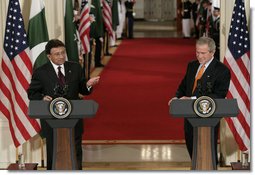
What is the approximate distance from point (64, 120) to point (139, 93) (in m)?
7.37

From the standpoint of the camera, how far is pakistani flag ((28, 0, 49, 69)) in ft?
23.9

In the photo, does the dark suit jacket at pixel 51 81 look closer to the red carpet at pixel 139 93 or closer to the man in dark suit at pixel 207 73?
the man in dark suit at pixel 207 73

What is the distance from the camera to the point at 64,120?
544 centimetres

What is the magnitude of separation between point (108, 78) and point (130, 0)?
870 centimetres

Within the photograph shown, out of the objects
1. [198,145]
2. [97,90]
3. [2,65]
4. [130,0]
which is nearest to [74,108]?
[198,145]

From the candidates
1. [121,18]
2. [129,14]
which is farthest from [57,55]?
[129,14]

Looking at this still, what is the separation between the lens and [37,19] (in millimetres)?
7273

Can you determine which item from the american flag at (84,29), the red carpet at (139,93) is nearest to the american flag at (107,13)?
the red carpet at (139,93)

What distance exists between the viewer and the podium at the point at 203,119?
206 inches

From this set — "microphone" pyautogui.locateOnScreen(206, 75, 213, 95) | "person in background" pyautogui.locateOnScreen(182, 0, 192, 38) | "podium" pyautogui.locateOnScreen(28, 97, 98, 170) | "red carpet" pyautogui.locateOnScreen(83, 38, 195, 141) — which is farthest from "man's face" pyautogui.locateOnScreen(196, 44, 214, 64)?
"person in background" pyautogui.locateOnScreen(182, 0, 192, 38)

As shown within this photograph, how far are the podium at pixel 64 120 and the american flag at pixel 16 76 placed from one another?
149 cm

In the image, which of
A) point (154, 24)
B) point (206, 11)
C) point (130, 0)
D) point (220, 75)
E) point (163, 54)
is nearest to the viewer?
point (220, 75)

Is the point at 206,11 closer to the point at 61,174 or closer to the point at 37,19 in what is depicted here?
the point at 37,19

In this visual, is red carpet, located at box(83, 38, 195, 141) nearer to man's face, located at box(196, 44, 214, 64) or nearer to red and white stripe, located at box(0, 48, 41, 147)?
Answer: red and white stripe, located at box(0, 48, 41, 147)
